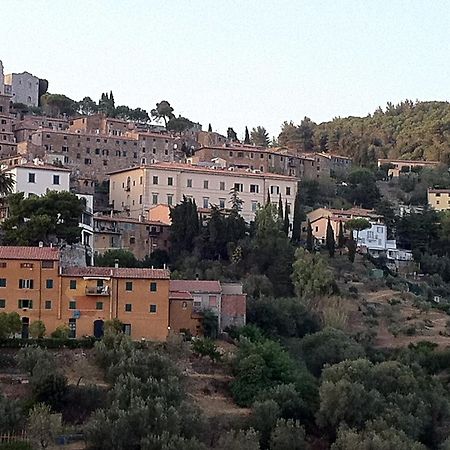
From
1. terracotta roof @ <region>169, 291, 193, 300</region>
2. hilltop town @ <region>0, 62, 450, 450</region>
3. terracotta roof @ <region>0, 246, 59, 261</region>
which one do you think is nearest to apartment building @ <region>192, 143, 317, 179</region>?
hilltop town @ <region>0, 62, 450, 450</region>

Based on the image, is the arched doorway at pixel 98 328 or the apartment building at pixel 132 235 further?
the apartment building at pixel 132 235

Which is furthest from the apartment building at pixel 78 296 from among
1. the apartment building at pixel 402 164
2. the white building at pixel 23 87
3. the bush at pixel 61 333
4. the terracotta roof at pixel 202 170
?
the white building at pixel 23 87

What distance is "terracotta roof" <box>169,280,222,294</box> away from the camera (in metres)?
46.3

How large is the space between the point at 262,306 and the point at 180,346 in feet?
26.0

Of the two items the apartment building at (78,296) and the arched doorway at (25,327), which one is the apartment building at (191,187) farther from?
the arched doorway at (25,327)

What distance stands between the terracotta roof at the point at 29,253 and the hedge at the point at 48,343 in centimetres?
367

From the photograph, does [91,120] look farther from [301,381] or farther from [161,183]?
[301,381]

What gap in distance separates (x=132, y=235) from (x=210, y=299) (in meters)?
14.2

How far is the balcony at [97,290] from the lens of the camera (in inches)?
1694

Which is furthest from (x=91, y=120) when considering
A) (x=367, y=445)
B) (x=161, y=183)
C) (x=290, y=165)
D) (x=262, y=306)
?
(x=367, y=445)

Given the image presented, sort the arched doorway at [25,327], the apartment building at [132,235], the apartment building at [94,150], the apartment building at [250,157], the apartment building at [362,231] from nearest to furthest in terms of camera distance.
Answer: the arched doorway at [25,327] → the apartment building at [132,235] → the apartment building at [362,231] → the apartment building at [94,150] → the apartment building at [250,157]

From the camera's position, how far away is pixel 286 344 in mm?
48000

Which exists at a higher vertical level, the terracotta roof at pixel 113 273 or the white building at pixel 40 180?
the white building at pixel 40 180

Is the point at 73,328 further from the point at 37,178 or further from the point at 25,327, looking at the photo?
the point at 37,178
